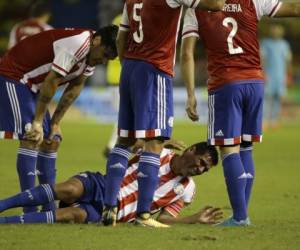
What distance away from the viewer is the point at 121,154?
9.07 metres

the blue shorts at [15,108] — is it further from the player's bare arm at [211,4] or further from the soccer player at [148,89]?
the player's bare arm at [211,4]

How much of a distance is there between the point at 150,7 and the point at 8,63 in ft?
5.88

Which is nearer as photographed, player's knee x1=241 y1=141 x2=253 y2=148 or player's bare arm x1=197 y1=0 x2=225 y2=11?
player's bare arm x1=197 y1=0 x2=225 y2=11

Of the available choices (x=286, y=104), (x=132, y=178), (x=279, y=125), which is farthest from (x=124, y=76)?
(x=286, y=104)

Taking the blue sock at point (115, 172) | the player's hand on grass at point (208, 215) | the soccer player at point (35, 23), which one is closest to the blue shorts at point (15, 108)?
the blue sock at point (115, 172)

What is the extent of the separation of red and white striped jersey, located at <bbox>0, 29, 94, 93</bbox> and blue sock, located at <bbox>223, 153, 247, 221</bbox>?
1652 millimetres

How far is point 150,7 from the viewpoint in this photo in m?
8.86

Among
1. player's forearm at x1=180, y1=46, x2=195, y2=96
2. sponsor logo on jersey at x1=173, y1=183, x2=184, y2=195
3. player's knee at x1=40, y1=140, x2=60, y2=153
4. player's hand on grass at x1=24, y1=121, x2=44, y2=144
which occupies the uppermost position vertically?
player's forearm at x1=180, y1=46, x2=195, y2=96

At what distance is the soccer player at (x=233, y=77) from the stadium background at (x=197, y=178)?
1.84 ft

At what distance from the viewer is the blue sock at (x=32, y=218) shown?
29.2 ft

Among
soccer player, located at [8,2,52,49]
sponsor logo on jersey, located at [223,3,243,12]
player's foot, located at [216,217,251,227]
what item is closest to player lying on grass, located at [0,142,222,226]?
player's foot, located at [216,217,251,227]

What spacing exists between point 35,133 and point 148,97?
117 cm

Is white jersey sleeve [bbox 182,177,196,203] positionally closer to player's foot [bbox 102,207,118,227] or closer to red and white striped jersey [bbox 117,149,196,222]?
red and white striped jersey [bbox 117,149,196,222]

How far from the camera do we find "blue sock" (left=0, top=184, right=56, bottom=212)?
8.90 m
